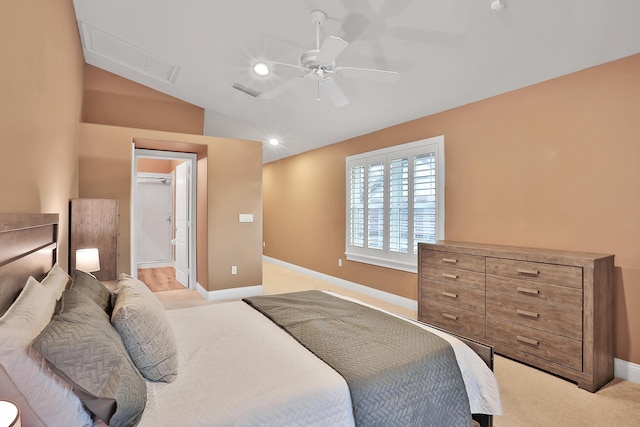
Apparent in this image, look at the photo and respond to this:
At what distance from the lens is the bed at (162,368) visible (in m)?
1.10

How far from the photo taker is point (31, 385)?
105 cm

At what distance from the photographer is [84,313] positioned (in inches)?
54.2

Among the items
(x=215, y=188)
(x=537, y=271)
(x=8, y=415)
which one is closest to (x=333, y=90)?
(x=537, y=271)

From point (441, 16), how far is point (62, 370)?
3.11 m

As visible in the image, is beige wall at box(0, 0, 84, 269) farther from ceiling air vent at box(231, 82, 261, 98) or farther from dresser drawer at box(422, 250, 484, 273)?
dresser drawer at box(422, 250, 484, 273)

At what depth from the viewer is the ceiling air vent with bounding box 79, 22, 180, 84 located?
401 centimetres

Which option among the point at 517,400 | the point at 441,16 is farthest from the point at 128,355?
the point at 441,16

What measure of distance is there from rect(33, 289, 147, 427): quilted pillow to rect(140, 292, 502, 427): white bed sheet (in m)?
0.10

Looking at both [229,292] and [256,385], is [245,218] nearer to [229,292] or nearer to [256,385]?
[229,292]

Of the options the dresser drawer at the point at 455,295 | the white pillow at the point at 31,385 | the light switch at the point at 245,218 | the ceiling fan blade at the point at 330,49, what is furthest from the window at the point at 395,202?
the white pillow at the point at 31,385

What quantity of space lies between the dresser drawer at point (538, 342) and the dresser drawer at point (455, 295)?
18 cm

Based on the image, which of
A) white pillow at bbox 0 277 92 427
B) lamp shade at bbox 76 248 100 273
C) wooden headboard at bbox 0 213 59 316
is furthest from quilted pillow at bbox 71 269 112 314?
lamp shade at bbox 76 248 100 273

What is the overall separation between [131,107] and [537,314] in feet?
18.6

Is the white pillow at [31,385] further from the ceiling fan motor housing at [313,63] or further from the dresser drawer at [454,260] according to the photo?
the dresser drawer at [454,260]
